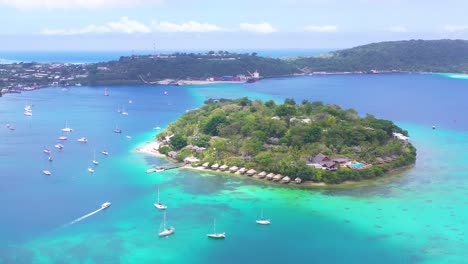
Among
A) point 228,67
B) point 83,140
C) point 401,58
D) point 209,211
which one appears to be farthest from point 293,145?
point 401,58

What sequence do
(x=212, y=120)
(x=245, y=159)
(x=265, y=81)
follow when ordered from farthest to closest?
(x=265, y=81) < (x=212, y=120) < (x=245, y=159)

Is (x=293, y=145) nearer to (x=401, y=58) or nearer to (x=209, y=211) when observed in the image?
(x=209, y=211)

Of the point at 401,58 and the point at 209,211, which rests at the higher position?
the point at 401,58

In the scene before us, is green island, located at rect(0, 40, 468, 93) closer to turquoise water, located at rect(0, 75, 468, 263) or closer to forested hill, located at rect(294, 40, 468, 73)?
forested hill, located at rect(294, 40, 468, 73)

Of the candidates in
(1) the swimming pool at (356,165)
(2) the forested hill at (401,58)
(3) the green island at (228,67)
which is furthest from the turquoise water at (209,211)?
(2) the forested hill at (401,58)

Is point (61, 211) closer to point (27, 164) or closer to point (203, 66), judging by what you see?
point (27, 164)

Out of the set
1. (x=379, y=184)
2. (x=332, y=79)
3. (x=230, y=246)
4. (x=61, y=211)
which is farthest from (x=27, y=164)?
(x=332, y=79)

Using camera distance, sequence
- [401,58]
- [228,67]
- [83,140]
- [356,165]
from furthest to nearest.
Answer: [401,58]
[228,67]
[83,140]
[356,165]
